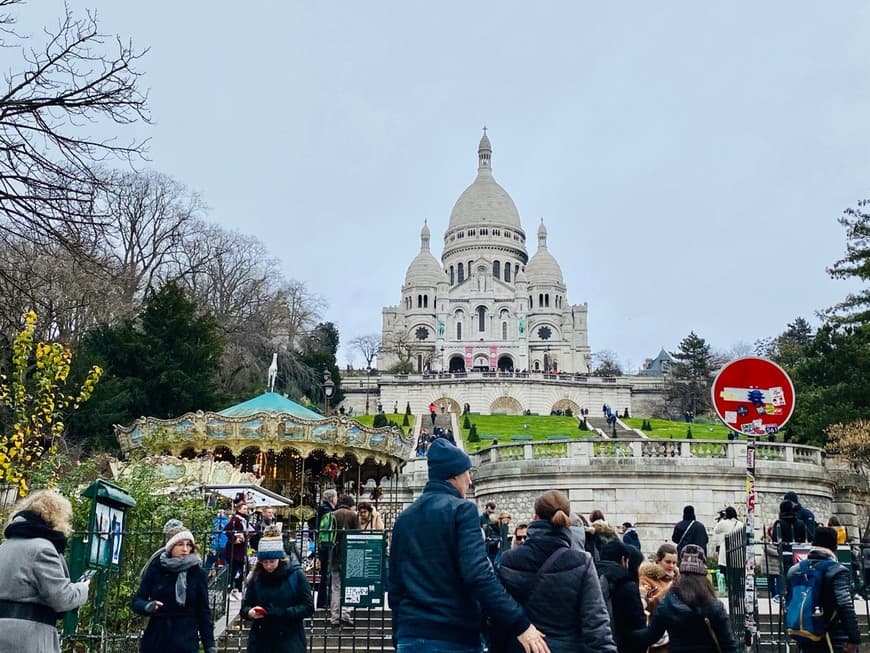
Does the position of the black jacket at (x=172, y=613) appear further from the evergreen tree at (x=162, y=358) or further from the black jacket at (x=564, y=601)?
the evergreen tree at (x=162, y=358)

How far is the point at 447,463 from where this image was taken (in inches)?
203

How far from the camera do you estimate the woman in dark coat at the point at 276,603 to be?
6.76 m

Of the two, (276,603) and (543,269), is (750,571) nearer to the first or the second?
(276,603)

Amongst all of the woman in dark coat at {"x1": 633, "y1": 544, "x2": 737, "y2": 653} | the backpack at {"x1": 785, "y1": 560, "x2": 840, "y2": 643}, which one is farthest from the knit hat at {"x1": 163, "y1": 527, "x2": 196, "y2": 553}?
the backpack at {"x1": 785, "y1": 560, "x2": 840, "y2": 643}

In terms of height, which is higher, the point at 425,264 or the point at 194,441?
the point at 425,264

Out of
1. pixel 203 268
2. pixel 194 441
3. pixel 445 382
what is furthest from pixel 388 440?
pixel 445 382

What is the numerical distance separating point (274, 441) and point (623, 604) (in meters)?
17.6

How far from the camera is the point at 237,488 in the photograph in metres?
17.3

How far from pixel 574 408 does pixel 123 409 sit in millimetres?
48274

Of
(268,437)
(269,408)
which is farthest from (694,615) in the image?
(269,408)

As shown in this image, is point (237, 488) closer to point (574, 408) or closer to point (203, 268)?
point (203, 268)

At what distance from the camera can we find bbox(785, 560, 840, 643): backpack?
7051mm

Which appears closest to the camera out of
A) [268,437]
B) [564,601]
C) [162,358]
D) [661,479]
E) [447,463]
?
[447,463]

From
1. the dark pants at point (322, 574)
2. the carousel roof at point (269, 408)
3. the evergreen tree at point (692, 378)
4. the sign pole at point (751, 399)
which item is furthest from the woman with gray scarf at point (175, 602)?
the evergreen tree at point (692, 378)
